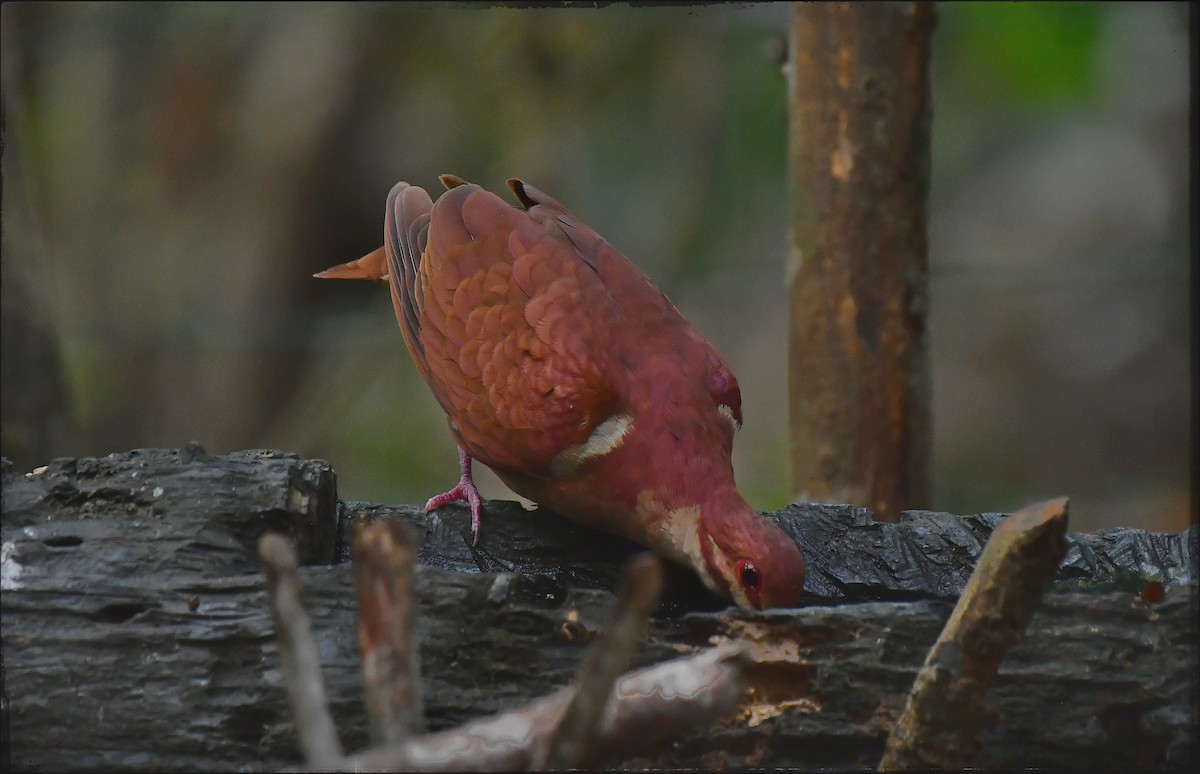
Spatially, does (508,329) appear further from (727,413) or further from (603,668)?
(603,668)

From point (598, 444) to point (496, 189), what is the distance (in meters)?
5.74

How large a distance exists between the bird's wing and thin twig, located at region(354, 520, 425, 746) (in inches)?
54.9

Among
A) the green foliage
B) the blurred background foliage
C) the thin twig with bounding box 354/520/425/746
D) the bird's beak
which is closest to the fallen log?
the thin twig with bounding box 354/520/425/746

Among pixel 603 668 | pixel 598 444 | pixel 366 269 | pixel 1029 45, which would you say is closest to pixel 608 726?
pixel 603 668

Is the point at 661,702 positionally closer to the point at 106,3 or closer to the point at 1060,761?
the point at 1060,761

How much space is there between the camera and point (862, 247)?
3.99 metres

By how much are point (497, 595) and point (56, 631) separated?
779 millimetres

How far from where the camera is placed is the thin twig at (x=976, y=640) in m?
1.81

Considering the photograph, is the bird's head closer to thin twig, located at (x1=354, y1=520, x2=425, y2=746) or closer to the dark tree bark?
thin twig, located at (x1=354, y1=520, x2=425, y2=746)

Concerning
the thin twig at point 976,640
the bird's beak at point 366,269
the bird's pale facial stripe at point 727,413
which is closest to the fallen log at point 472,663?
the thin twig at point 976,640

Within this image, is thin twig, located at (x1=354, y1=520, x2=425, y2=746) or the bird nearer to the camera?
thin twig, located at (x1=354, y1=520, x2=425, y2=746)

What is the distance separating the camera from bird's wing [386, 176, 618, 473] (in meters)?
2.80

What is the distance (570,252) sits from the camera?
3.04 metres

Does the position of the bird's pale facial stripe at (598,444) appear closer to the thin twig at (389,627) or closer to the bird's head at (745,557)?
the bird's head at (745,557)
